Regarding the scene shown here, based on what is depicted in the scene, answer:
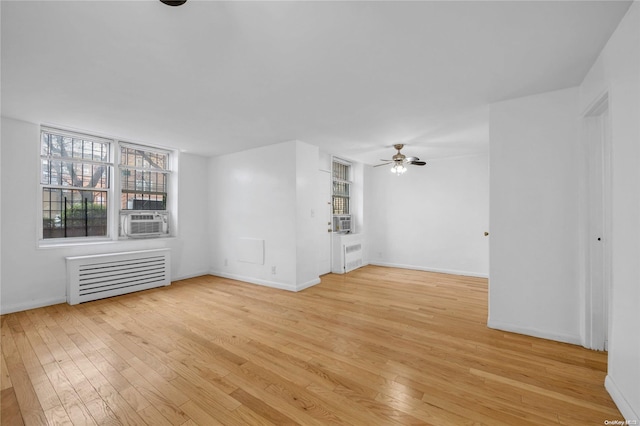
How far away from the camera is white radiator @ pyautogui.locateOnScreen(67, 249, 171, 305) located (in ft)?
12.3

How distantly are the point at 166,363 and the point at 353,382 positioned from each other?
160cm

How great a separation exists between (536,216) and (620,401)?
1.63m

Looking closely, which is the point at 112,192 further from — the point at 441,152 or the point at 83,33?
the point at 441,152

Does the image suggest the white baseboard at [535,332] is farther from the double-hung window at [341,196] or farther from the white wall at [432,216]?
the double-hung window at [341,196]

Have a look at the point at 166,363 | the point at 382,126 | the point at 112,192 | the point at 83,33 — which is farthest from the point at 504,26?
the point at 112,192

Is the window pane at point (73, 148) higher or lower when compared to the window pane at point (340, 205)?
higher

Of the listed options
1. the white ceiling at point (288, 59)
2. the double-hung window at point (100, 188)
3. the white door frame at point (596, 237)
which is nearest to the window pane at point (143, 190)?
the double-hung window at point (100, 188)

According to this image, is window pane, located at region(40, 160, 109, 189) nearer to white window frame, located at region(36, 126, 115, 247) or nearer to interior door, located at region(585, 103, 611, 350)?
white window frame, located at region(36, 126, 115, 247)

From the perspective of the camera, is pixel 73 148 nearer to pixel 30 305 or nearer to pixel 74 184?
pixel 74 184

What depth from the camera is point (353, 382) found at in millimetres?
1970

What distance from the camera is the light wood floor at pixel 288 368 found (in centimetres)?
166

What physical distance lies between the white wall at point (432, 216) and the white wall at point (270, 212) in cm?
240

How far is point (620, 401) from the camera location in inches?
65.1

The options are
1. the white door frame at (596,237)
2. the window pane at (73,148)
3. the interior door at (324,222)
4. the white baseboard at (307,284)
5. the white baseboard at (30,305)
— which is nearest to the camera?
the white door frame at (596,237)
